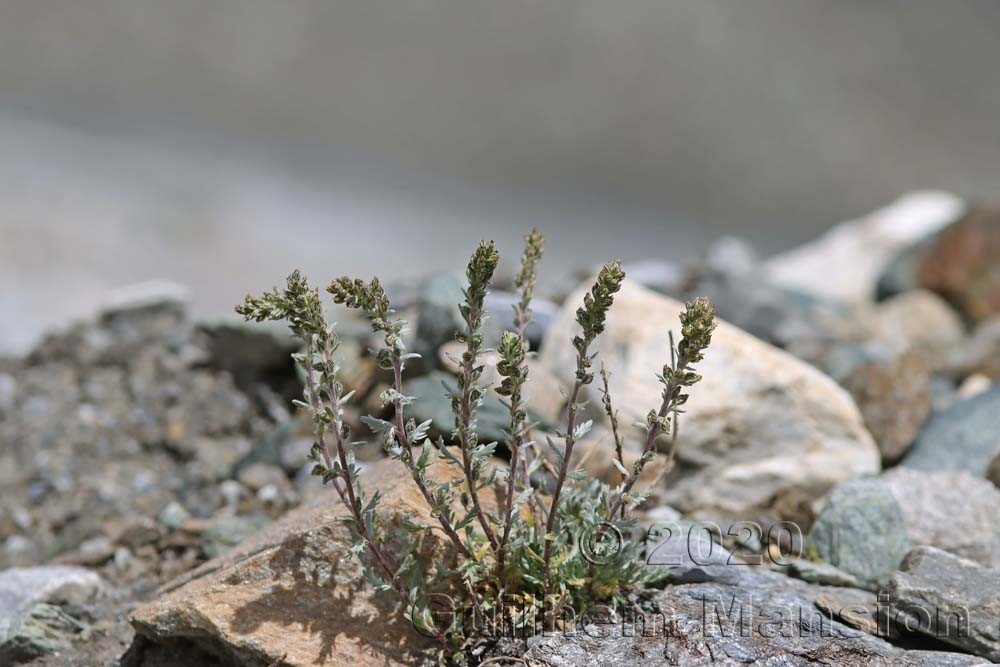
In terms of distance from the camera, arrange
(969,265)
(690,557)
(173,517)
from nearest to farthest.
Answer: (690,557), (173,517), (969,265)

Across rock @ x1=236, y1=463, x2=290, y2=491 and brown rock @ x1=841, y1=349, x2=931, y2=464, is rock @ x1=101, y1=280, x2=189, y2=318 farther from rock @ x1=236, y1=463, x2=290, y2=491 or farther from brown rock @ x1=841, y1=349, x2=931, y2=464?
brown rock @ x1=841, y1=349, x2=931, y2=464

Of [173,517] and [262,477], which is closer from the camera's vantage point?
[173,517]

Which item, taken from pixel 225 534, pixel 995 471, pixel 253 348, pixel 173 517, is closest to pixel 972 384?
pixel 995 471

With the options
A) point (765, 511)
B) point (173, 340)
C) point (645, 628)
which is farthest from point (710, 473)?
point (173, 340)

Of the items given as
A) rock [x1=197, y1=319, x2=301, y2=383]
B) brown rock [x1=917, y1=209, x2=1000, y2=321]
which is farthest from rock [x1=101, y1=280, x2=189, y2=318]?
brown rock [x1=917, y1=209, x2=1000, y2=321]

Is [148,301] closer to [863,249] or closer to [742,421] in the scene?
[742,421]

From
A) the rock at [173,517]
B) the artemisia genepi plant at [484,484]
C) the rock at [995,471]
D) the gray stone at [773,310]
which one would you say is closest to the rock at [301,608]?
the artemisia genepi plant at [484,484]
